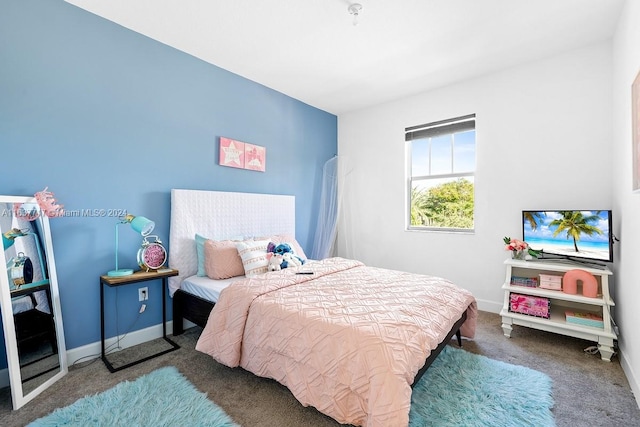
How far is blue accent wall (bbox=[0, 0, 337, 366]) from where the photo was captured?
2027 mm

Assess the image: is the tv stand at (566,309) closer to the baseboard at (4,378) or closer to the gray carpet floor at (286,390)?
the gray carpet floor at (286,390)

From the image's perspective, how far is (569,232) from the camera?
2605 millimetres

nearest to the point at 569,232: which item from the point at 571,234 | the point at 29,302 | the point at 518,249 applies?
the point at 571,234

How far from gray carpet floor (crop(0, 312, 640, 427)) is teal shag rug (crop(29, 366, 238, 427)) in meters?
0.09

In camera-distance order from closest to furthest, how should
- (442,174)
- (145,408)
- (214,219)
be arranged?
(145,408) → (214,219) → (442,174)

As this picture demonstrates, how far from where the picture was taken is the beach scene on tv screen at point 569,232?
95.8 inches

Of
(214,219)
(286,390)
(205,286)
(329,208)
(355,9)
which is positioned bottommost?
(286,390)

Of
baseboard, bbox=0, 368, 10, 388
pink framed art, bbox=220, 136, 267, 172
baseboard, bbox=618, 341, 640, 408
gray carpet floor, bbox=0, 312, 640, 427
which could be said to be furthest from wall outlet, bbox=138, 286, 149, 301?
baseboard, bbox=618, 341, 640, 408

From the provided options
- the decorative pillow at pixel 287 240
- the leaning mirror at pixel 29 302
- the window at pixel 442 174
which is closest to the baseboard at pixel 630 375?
the window at pixel 442 174

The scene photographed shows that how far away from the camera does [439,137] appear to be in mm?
3777

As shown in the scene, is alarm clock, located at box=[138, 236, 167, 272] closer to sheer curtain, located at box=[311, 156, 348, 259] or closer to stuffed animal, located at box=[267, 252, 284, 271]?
stuffed animal, located at box=[267, 252, 284, 271]

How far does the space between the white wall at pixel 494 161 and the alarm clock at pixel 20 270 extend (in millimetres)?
3263

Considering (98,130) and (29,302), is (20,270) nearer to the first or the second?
(29,302)

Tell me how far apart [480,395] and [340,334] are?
3.47ft
